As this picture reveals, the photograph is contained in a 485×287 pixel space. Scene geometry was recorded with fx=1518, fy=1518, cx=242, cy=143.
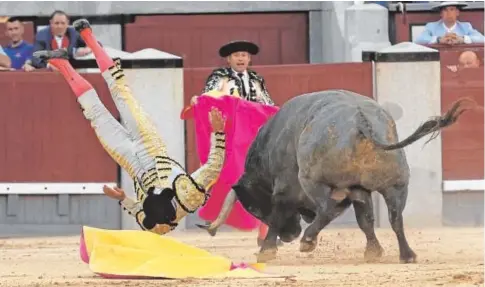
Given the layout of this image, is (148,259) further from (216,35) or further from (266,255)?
(216,35)

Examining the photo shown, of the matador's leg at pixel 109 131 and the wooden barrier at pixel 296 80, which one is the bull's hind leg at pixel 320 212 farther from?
the wooden barrier at pixel 296 80

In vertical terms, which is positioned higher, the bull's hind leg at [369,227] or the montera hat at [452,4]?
the montera hat at [452,4]

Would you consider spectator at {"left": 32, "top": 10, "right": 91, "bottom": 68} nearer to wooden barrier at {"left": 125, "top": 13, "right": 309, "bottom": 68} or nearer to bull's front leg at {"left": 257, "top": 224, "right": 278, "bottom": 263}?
wooden barrier at {"left": 125, "top": 13, "right": 309, "bottom": 68}

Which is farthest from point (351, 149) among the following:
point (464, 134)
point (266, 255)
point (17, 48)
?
point (17, 48)

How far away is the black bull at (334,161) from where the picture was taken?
7383mm

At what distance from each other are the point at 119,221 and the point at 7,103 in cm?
121

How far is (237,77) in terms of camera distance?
29.4ft

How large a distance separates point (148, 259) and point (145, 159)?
0.89 meters

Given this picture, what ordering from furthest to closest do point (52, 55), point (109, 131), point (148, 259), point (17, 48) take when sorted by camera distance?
point (17, 48) → point (52, 55) → point (109, 131) → point (148, 259)

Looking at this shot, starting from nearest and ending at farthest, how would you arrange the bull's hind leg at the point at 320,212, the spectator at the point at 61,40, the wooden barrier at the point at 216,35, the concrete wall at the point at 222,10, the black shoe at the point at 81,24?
1. the bull's hind leg at the point at 320,212
2. the black shoe at the point at 81,24
3. the spectator at the point at 61,40
4. the concrete wall at the point at 222,10
5. the wooden barrier at the point at 216,35

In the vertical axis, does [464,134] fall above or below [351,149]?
below

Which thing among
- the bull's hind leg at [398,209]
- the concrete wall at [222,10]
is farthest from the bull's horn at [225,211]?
the concrete wall at [222,10]

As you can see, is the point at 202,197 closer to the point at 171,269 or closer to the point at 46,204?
the point at 171,269

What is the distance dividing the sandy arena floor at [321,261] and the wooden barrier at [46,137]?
2.28 ft
